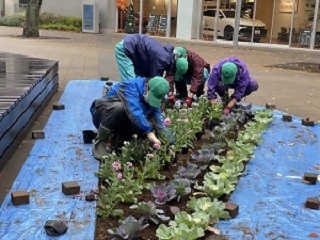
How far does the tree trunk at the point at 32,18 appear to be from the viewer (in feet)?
64.3

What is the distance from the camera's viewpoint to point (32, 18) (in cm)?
1991

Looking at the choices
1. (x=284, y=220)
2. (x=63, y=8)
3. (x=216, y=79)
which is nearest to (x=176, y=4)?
(x=63, y=8)

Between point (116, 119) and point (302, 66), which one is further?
point (302, 66)

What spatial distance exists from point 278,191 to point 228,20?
1907 cm

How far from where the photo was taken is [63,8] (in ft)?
89.6

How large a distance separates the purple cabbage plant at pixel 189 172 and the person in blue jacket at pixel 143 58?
1.74 m

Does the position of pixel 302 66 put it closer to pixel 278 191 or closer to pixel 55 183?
pixel 278 191

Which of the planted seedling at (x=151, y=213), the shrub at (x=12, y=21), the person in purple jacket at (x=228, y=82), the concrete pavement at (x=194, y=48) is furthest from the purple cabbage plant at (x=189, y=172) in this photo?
the shrub at (x=12, y=21)

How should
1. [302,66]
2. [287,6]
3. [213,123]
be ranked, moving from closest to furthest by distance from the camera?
[213,123] < [302,66] < [287,6]

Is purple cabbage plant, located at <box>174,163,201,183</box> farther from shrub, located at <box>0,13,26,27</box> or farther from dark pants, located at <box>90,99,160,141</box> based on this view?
shrub, located at <box>0,13,26,27</box>

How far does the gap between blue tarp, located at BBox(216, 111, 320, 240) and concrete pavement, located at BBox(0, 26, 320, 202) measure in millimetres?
1945

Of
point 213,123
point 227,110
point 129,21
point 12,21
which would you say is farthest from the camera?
point 12,21

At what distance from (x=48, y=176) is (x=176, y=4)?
20135 millimetres

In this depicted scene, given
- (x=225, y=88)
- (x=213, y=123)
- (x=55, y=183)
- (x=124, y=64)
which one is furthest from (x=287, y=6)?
(x=55, y=183)
